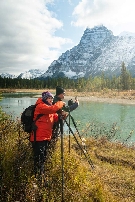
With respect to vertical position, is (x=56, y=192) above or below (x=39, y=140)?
below

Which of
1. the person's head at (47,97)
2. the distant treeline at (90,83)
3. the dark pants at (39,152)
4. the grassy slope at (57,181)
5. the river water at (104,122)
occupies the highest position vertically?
the distant treeline at (90,83)

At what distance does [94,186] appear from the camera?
5.82 metres

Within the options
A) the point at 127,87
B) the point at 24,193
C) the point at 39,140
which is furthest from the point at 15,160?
the point at 127,87

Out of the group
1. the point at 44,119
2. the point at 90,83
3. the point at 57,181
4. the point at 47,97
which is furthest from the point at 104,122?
the point at 90,83

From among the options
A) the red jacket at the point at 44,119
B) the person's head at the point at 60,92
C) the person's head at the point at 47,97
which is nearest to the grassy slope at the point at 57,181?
the red jacket at the point at 44,119

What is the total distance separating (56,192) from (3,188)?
1.10 meters

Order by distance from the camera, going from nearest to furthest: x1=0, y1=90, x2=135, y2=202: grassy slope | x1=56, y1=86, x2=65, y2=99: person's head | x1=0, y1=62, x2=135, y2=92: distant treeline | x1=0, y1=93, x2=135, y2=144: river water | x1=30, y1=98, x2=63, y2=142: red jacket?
x1=0, y1=90, x2=135, y2=202: grassy slope, x1=30, y1=98, x2=63, y2=142: red jacket, x1=56, y1=86, x2=65, y2=99: person's head, x1=0, y1=93, x2=135, y2=144: river water, x1=0, y1=62, x2=135, y2=92: distant treeline

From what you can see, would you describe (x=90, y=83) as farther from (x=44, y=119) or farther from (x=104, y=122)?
(x=44, y=119)

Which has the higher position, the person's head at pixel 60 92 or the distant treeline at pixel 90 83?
the distant treeline at pixel 90 83

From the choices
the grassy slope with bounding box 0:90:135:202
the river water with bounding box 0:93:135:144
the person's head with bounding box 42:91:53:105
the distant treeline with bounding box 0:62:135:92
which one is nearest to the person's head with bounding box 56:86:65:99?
the person's head with bounding box 42:91:53:105

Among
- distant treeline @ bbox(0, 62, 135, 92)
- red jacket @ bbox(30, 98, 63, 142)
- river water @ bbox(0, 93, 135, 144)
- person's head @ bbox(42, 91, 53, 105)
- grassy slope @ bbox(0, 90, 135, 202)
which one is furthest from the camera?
distant treeline @ bbox(0, 62, 135, 92)

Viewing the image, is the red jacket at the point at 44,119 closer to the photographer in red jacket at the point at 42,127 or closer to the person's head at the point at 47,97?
the photographer in red jacket at the point at 42,127

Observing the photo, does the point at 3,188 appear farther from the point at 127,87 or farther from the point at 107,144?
the point at 127,87

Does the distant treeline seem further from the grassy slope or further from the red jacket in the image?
the red jacket
